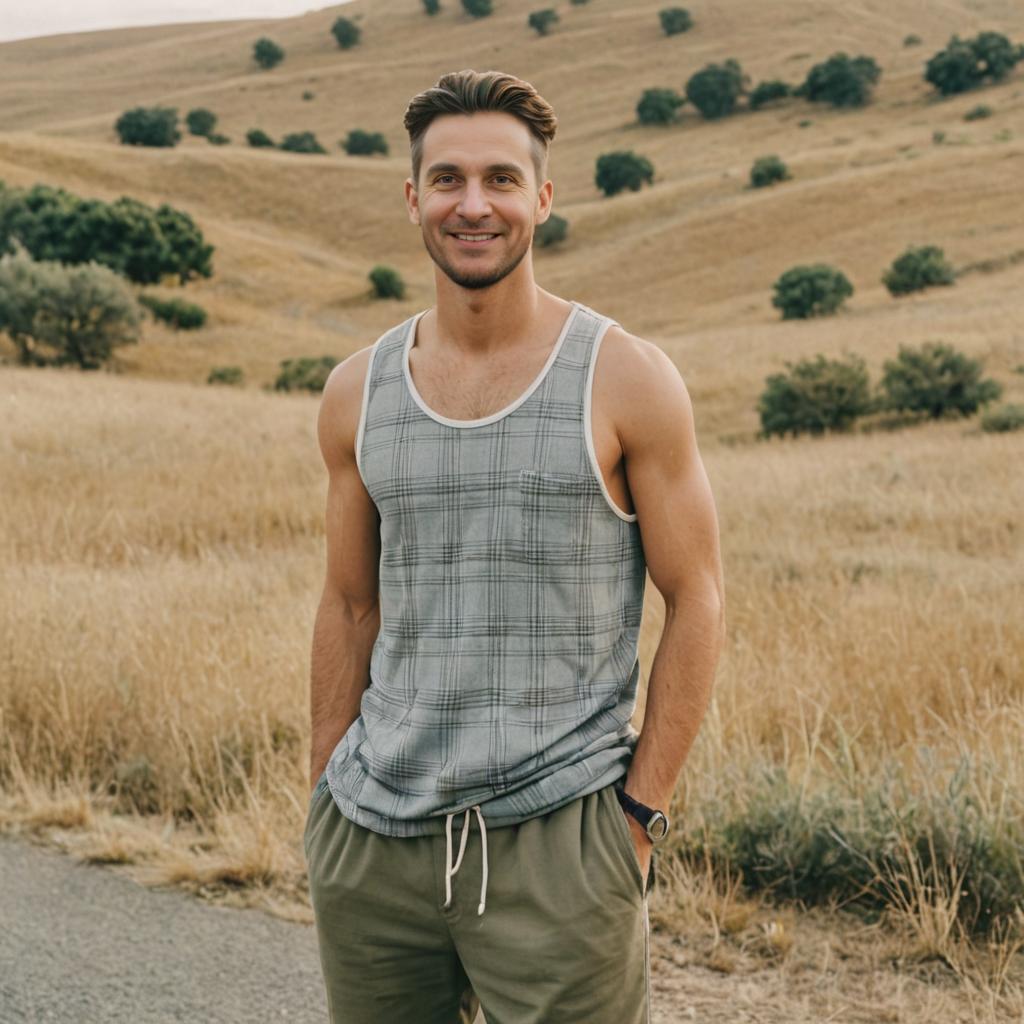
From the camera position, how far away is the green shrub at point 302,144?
283 feet

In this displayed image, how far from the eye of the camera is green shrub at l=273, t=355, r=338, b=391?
116ft

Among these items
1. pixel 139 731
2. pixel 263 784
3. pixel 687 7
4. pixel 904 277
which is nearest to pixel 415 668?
pixel 263 784

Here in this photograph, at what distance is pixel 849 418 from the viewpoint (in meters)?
23.6

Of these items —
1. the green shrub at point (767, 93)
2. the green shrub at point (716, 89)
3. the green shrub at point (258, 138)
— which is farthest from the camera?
the green shrub at point (258, 138)

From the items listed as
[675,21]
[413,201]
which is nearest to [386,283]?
[413,201]

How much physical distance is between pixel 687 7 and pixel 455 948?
116 metres

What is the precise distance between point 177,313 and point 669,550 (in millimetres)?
46583

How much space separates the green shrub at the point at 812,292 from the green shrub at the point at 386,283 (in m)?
19.3

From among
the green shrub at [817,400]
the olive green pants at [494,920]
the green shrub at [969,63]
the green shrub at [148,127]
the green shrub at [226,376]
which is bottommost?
the green shrub at [817,400]

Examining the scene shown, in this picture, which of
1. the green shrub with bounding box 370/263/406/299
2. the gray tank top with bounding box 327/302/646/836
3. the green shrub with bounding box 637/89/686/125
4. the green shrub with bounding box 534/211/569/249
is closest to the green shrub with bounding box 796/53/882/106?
the green shrub with bounding box 637/89/686/125

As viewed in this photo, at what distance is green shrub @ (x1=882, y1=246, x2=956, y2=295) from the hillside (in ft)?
3.51

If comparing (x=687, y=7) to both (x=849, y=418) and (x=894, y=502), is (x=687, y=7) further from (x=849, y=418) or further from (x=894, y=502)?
(x=894, y=502)

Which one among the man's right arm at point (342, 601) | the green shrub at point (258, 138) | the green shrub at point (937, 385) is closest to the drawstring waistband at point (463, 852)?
the man's right arm at point (342, 601)

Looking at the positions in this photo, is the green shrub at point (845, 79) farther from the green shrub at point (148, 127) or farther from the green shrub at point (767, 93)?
the green shrub at point (148, 127)
